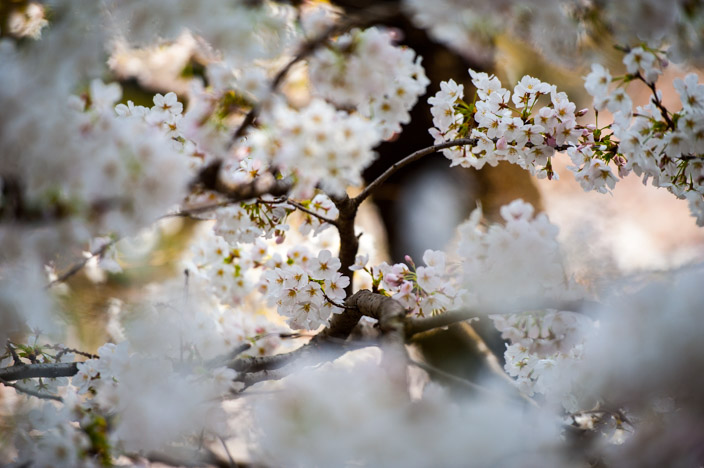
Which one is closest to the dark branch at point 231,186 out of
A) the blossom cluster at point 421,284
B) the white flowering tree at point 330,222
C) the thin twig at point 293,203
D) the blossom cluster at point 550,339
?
the white flowering tree at point 330,222

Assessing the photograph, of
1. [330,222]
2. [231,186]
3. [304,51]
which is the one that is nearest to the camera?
[304,51]

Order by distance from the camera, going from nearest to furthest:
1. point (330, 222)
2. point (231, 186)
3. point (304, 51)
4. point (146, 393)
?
point (304, 51) < point (231, 186) < point (146, 393) < point (330, 222)

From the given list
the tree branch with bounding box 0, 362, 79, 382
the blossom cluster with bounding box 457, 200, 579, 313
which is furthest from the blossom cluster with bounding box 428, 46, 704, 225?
the tree branch with bounding box 0, 362, 79, 382

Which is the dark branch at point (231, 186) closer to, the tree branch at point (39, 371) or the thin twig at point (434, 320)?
the thin twig at point (434, 320)

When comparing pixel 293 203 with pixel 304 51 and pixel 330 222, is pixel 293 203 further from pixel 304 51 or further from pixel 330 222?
pixel 304 51

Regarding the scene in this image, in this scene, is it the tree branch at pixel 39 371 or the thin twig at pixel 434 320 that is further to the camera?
the tree branch at pixel 39 371

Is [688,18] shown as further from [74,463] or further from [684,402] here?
[74,463]

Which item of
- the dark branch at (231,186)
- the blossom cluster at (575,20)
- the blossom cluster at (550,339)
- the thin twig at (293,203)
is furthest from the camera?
the thin twig at (293,203)

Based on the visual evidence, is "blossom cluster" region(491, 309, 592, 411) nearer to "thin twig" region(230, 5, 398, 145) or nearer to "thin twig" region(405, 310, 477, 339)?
"thin twig" region(405, 310, 477, 339)

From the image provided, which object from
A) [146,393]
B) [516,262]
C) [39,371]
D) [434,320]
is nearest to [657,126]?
[516,262]
